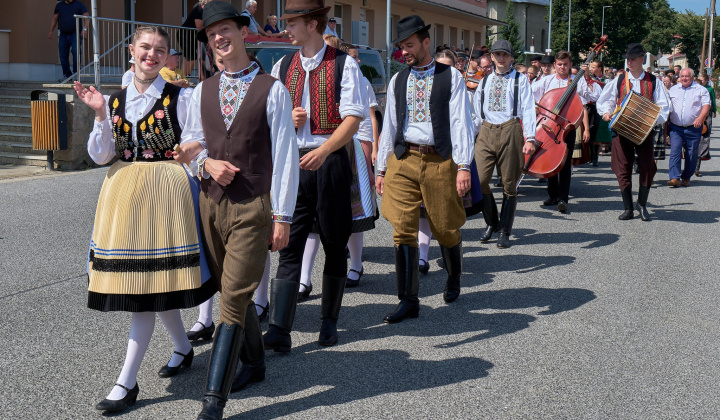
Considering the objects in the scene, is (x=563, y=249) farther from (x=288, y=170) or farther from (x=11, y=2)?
(x=11, y=2)

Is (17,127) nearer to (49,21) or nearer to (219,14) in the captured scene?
(49,21)

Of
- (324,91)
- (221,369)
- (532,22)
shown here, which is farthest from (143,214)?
(532,22)

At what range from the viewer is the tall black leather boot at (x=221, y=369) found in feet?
12.3

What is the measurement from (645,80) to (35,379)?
26.4 feet

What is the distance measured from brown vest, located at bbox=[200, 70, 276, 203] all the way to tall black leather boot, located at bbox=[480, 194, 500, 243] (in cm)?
485

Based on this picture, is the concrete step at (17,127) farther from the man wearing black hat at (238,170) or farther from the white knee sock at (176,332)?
the man wearing black hat at (238,170)

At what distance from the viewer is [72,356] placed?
4.76 meters

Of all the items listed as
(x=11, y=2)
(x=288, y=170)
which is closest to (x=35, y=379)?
(x=288, y=170)

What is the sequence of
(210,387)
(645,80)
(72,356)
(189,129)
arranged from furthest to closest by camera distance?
1. (645,80)
2. (72,356)
3. (189,129)
4. (210,387)

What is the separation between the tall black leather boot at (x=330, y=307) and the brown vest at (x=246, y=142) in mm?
1173

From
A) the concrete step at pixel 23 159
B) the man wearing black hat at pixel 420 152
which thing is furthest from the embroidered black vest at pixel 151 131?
the concrete step at pixel 23 159

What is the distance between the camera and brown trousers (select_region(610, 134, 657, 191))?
33.2ft

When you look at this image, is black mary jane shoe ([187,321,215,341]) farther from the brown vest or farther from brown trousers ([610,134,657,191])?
brown trousers ([610,134,657,191])

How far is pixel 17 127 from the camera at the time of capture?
14.9 meters
